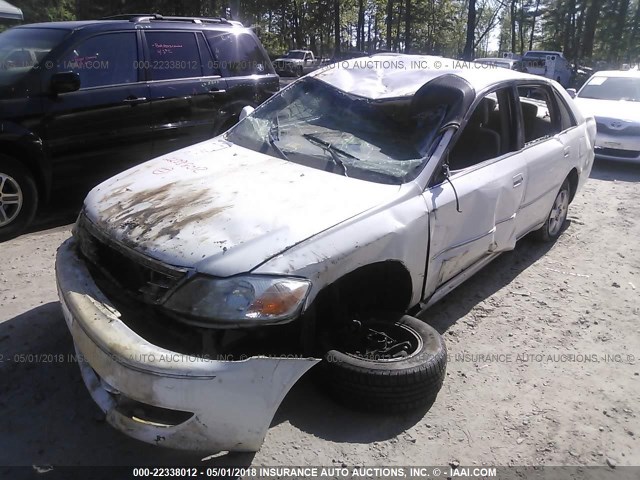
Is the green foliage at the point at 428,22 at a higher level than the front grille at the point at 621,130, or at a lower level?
higher

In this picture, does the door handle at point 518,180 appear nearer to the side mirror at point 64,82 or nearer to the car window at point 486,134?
the car window at point 486,134

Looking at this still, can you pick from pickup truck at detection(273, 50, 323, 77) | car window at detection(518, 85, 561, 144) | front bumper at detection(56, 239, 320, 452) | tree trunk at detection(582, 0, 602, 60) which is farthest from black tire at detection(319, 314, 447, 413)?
tree trunk at detection(582, 0, 602, 60)

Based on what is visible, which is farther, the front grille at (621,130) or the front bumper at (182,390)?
the front grille at (621,130)

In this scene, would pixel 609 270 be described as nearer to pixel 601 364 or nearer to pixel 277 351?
pixel 601 364

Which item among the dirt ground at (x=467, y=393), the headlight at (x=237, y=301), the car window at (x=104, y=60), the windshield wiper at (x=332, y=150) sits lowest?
the dirt ground at (x=467, y=393)

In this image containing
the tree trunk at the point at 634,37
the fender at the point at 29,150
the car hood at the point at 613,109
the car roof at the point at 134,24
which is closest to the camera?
the fender at the point at 29,150

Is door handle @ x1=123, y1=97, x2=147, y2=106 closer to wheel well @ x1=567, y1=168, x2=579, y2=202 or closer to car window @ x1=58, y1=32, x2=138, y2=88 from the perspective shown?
car window @ x1=58, y1=32, x2=138, y2=88

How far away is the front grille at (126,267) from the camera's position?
2324mm

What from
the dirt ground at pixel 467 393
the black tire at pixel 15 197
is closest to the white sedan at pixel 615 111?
the dirt ground at pixel 467 393

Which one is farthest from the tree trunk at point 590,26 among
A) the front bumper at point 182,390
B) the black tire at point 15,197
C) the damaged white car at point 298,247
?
the front bumper at point 182,390

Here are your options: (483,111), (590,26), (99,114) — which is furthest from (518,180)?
(590,26)

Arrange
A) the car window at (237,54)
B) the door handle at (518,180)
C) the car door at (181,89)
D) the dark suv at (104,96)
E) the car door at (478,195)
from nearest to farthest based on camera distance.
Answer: the car door at (478,195) → the door handle at (518,180) → the dark suv at (104,96) → the car door at (181,89) → the car window at (237,54)

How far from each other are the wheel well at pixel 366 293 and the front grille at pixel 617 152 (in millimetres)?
7275

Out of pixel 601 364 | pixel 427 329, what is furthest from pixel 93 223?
pixel 601 364
